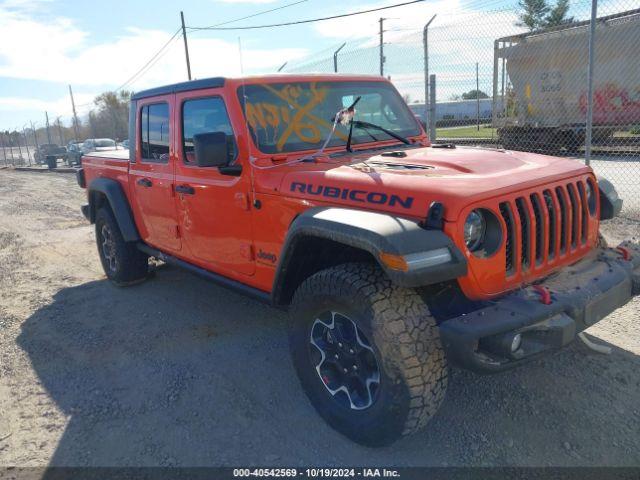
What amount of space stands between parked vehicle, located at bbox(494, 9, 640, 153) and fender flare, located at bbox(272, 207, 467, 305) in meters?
12.1

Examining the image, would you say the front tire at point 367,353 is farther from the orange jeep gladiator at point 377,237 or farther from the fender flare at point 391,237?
the fender flare at point 391,237

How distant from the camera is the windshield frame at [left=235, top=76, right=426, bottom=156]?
3449 millimetres

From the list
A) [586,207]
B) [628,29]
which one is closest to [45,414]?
[586,207]

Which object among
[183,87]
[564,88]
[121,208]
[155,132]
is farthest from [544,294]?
[564,88]

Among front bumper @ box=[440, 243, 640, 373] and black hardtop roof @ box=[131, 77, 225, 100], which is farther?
black hardtop roof @ box=[131, 77, 225, 100]

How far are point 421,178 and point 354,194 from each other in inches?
14.0

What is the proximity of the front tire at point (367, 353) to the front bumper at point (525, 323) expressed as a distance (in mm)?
171

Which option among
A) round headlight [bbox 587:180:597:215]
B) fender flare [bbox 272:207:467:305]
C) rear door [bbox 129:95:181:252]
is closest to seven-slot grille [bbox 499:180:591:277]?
round headlight [bbox 587:180:597:215]

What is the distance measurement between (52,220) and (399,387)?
359 inches

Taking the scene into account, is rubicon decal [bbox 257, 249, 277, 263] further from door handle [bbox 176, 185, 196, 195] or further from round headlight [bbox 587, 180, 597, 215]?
round headlight [bbox 587, 180, 597, 215]

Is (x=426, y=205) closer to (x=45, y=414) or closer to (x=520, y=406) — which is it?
(x=520, y=406)

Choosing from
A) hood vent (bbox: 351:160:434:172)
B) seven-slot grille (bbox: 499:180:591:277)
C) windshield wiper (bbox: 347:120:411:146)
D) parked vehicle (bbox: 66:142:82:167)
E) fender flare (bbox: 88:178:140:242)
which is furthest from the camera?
parked vehicle (bbox: 66:142:82:167)

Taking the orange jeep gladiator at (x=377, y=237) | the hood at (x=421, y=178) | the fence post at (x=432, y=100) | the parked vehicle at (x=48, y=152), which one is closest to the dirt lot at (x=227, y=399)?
the orange jeep gladiator at (x=377, y=237)

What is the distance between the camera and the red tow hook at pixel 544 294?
2.48 metres
